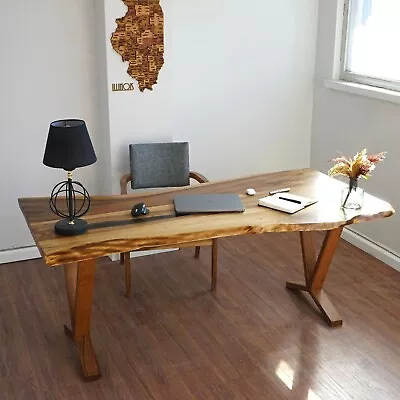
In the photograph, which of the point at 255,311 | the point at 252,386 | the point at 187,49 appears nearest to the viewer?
the point at 252,386

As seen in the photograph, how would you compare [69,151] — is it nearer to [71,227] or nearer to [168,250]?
[71,227]

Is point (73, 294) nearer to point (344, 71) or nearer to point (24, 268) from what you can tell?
point (24, 268)

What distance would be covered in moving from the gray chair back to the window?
4.33ft

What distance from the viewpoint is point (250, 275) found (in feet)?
12.5

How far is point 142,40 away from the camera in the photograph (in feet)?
12.1

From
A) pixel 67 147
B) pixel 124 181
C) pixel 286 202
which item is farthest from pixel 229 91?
pixel 67 147

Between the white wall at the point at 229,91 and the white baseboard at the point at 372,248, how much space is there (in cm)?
72

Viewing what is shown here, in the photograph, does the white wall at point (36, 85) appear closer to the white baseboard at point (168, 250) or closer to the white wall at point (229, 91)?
the white baseboard at point (168, 250)

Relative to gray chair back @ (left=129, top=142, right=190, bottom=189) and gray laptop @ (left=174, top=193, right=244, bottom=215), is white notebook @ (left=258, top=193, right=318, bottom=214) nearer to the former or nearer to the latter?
gray laptop @ (left=174, top=193, right=244, bottom=215)

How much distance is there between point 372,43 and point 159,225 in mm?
2235

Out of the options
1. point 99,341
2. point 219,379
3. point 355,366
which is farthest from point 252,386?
point 99,341

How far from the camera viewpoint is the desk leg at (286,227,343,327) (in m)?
3.22

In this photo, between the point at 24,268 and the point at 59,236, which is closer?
the point at 59,236

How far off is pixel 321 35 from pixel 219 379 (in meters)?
2.69
